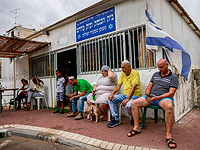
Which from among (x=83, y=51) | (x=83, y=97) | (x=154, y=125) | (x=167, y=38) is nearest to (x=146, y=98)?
(x=154, y=125)

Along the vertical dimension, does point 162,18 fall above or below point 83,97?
above

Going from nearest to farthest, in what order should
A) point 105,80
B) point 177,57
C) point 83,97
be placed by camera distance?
point 177,57, point 105,80, point 83,97

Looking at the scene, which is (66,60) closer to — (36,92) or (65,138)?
(36,92)

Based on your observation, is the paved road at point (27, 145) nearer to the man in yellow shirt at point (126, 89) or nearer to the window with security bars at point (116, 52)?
the man in yellow shirt at point (126, 89)

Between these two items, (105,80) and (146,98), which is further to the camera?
(105,80)

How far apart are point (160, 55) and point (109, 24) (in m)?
2.13

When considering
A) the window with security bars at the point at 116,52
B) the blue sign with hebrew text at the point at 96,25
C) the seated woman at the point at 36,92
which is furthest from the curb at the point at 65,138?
the blue sign with hebrew text at the point at 96,25

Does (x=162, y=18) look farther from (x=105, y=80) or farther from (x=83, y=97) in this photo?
(x=83, y=97)

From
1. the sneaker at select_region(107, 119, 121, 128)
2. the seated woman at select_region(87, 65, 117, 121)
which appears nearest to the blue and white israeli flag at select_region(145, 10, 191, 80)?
the seated woman at select_region(87, 65, 117, 121)

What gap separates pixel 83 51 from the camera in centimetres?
610

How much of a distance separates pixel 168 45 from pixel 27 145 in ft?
13.1

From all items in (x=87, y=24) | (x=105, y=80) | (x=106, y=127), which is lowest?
(x=106, y=127)

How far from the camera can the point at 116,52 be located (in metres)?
4.98

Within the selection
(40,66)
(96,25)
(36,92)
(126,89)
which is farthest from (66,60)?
(126,89)
